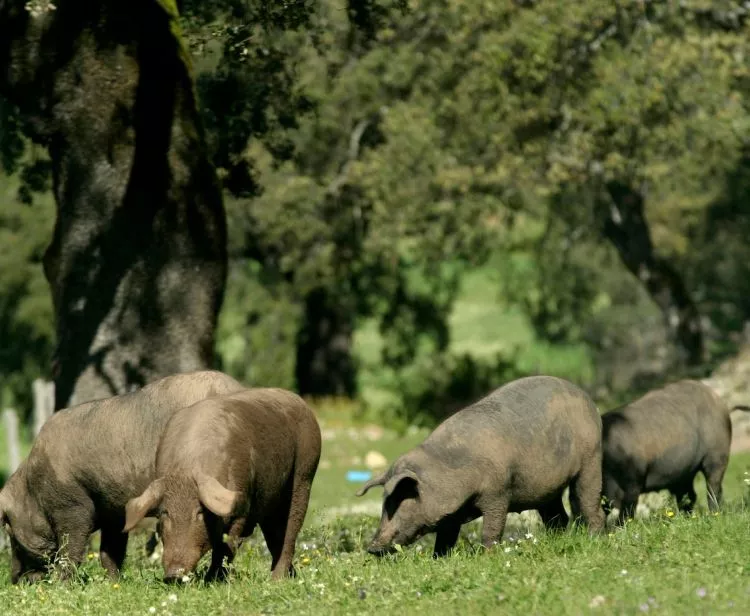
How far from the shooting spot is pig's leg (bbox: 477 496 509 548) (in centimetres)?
1105

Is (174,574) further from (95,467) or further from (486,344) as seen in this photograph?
(486,344)

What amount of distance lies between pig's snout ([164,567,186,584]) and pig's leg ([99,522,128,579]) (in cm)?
191

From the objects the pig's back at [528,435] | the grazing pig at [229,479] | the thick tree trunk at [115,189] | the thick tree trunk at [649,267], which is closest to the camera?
the grazing pig at [229,479]

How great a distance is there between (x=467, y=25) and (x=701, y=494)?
13088 millimetres

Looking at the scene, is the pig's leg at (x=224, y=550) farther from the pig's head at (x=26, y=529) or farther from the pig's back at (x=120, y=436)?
the pig's head at (x=26, y=529)

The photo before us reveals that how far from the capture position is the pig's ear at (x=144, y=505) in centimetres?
963

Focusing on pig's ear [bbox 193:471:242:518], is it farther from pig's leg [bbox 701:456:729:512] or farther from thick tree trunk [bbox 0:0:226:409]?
pig's leg [bbox 701:456:729:512]

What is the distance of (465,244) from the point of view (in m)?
33.0

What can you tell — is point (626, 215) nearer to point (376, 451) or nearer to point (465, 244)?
point (465, 244)

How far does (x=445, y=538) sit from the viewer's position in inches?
449

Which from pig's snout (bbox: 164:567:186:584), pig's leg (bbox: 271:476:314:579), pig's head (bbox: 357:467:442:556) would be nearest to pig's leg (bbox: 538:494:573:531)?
pig's head (bbox: 357:467:442:556)

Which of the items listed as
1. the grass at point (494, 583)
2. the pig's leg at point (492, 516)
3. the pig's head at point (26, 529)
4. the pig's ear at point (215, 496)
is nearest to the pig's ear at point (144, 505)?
the pig's ear at point (215, 496)

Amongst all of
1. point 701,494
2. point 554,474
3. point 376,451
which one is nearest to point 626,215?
point 376,451

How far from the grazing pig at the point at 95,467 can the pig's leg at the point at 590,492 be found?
297cm
